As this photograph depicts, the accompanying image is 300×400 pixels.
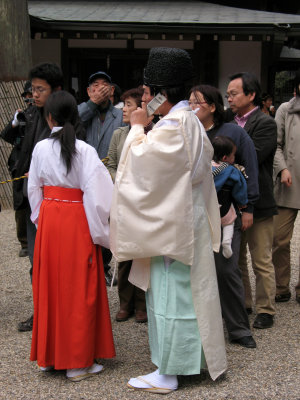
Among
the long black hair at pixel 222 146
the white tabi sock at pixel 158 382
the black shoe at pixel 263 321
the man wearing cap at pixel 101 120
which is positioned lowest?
the black shoe at pixel 263 321

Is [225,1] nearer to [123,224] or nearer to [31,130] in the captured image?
[31,130]

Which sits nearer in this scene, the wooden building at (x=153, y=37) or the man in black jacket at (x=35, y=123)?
the man in black jacket at (x=35, y=123)

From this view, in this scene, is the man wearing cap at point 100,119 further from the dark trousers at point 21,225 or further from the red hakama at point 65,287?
the red hakama at point 65,287

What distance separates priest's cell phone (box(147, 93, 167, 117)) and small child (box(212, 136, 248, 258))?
708mm

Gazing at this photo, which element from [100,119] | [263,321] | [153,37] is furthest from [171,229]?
[153,37]

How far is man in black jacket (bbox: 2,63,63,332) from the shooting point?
404cm

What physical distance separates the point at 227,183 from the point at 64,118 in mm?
1195

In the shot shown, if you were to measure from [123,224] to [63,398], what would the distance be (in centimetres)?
105

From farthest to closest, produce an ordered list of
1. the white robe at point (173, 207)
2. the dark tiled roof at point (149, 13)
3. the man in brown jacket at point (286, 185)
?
the dark tiled roof at point (149, 13) → the man in brown jacket at point (286, 185) → the white robe at point (173, 207)

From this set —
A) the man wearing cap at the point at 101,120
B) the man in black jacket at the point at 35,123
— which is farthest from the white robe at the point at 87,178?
the man wearing cap at the point at 101,120

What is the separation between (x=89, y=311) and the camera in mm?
3297

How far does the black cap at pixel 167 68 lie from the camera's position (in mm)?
3156

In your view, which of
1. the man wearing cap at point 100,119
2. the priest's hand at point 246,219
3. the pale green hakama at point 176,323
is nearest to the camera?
the pale green hakama at point 176,323

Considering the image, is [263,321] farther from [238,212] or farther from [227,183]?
[227,183]
